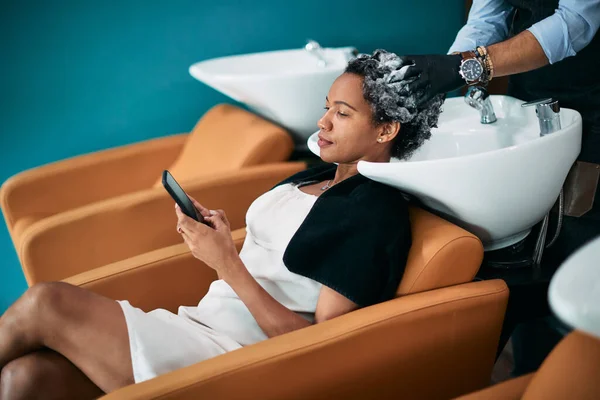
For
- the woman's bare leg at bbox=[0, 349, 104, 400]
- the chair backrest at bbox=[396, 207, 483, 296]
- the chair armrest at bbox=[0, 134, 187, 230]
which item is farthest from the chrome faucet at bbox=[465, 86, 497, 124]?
the chair armrest at bbox=[0, 134, 187, 230]

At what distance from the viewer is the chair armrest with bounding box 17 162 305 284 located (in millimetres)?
1796

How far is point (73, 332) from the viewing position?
4.02 ft

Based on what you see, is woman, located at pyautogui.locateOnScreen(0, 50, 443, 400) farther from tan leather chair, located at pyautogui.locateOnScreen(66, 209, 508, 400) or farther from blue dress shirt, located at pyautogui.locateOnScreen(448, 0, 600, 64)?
blue dress shirt, located at pyautogui.locateOnScreen(448, 0, 600, 64)

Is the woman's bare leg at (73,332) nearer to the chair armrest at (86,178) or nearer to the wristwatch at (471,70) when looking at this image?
the wristwatch at (471,70)

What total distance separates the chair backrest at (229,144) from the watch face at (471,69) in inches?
30.8

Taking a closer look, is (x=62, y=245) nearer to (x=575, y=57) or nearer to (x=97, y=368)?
(x=97, y=368)

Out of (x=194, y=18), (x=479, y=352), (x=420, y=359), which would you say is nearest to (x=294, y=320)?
(x=420, y=359)

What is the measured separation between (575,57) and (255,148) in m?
0.95

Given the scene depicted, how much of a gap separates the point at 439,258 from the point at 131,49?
164 centimetres

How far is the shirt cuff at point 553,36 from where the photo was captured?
1.31 meters

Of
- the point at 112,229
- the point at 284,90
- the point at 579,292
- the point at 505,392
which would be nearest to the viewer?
the point at 579,292

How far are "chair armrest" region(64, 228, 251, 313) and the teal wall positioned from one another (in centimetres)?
105

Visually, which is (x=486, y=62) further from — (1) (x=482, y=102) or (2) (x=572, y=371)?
(2) (x=572, y=371)

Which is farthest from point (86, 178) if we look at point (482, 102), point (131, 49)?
point (482, 102)
